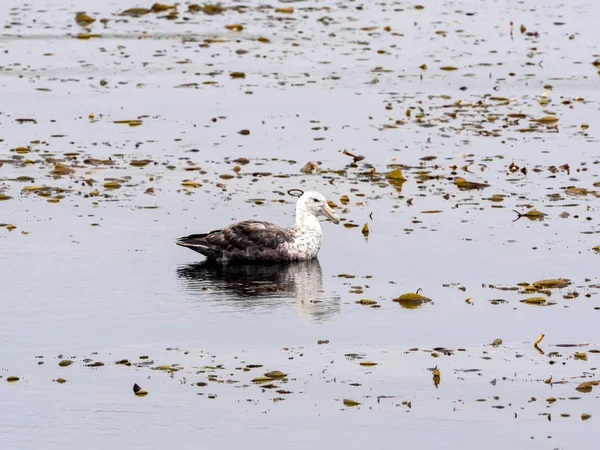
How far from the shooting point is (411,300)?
1627cm

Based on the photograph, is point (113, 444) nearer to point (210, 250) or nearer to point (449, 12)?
point (210, 250)

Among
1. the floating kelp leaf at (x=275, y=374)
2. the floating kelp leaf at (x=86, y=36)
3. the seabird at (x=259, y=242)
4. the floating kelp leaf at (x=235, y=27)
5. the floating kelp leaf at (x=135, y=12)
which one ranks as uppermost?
the floating kelp leaf at (x=135, y=12)

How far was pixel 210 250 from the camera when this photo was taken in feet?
60.4

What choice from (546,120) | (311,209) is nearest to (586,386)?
(311,209)

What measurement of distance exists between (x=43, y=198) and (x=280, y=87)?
411 inches

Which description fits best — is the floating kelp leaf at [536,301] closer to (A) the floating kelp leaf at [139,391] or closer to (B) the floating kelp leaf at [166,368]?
(B) the floating kelp leaf at [166,368]

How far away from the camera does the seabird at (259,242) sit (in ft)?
60.1

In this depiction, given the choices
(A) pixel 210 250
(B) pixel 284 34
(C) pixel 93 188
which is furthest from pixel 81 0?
(A) pixel 210 250

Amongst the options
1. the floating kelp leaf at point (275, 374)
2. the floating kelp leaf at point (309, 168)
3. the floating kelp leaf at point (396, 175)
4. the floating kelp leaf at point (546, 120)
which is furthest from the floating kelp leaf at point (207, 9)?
the floating kelp leaf at point (275, 374)

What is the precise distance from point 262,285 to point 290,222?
3000 mm

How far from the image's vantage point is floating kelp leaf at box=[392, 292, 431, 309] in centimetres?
1614

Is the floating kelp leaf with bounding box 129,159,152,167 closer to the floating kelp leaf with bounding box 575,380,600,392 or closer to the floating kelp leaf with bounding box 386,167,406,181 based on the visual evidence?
the floating kelp leaf with bounding box 386,167,406,181

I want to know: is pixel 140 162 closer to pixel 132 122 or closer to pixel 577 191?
pixel 132 122

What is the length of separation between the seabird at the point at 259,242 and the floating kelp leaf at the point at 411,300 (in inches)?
93.8
